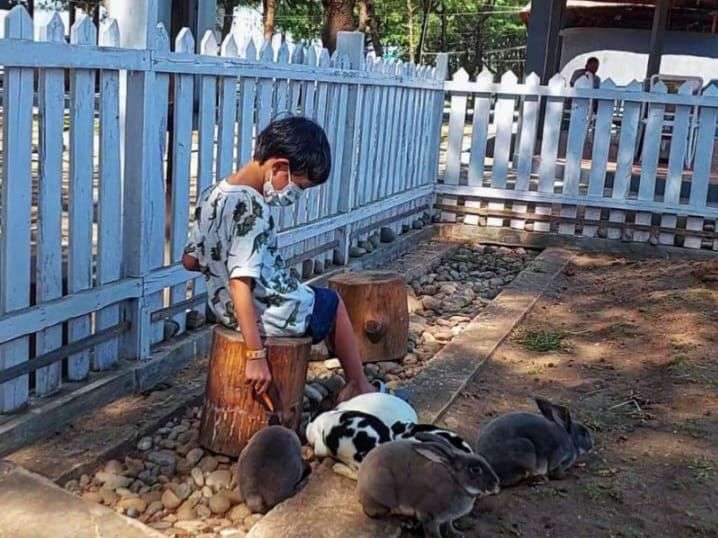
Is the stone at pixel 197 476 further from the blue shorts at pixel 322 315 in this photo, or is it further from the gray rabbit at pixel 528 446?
the gray rabbit at pixel 528 446

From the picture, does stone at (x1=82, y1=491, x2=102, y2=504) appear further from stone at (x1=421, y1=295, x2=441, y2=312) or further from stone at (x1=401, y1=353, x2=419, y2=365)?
stone at (x1=421, y1=295, x2=441, y2=312)

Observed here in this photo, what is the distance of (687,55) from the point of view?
16.5 m

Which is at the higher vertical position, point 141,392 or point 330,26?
point 330,26

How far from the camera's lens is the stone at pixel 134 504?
328cm

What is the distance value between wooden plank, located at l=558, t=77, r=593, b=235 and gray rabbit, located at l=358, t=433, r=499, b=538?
19.8ft

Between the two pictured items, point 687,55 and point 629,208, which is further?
point 687,55

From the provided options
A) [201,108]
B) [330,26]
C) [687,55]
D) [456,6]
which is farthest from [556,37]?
[456,6]

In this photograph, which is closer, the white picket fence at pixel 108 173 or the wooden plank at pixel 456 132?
the white picket fence at pixel 108 173

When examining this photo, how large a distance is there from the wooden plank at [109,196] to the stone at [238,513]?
1.24 meters

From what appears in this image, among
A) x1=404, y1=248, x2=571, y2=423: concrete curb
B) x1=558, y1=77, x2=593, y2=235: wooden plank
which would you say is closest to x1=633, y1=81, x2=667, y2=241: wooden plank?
x1=558, y1=77, x2=593, y2=235: wooden plank

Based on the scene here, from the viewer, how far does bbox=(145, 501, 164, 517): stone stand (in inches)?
129

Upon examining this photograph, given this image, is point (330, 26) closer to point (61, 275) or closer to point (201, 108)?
point (201, 108)

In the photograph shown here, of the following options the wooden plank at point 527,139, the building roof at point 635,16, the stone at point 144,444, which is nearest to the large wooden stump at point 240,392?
the stone at point 144,444

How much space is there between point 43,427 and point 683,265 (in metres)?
5.92
